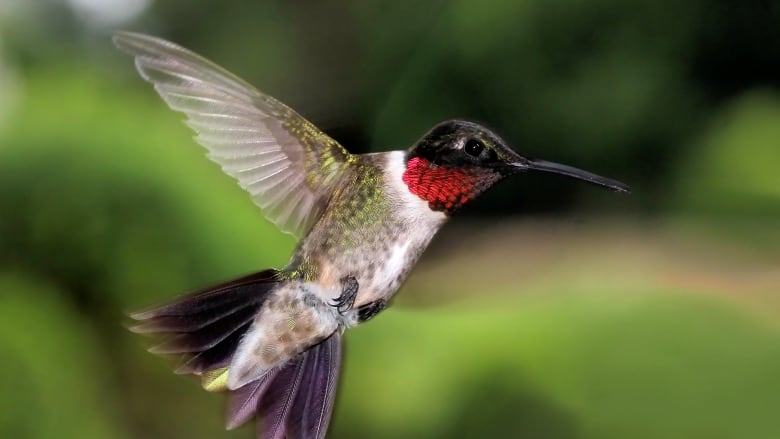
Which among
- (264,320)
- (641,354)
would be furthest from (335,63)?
(264,320)

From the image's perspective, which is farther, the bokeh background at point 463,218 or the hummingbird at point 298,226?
the bokeh background at point 463,218

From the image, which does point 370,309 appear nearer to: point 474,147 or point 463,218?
point 474,147

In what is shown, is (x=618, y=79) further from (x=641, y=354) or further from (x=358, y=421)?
(x=358, y=421)

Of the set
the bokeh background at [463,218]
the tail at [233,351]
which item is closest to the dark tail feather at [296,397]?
the tail at [233,351]

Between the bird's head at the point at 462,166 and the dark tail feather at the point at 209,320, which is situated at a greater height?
the bird's head at the point at 462,166

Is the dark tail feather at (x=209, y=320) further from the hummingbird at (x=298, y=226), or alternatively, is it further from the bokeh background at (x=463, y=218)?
the bokeh background at (x=463, y=218)

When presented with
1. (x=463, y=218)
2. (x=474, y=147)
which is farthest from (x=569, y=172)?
(x=463, y=218)
